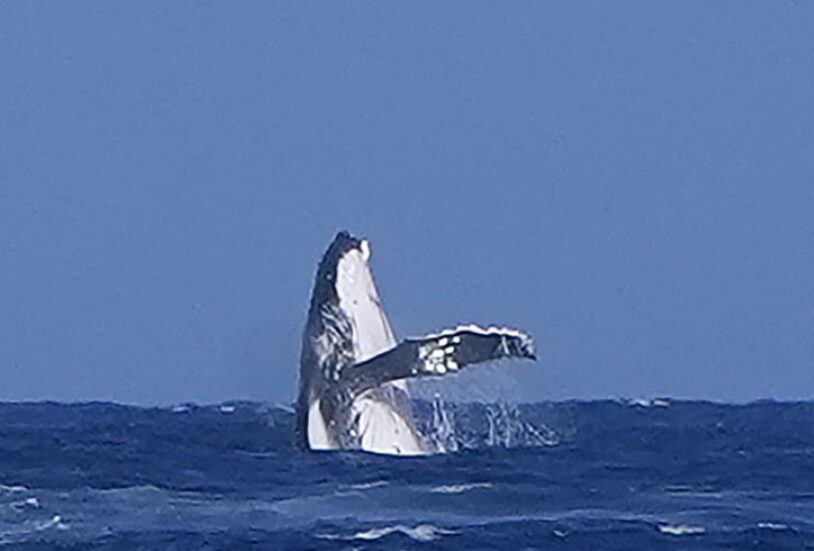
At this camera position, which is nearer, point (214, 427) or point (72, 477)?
point (72, 477)

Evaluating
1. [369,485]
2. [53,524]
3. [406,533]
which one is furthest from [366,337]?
[406,533]

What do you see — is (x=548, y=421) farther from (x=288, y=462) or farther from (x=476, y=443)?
(x=288, y=462)

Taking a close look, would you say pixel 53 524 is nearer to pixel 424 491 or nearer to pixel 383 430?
pixel 424 491

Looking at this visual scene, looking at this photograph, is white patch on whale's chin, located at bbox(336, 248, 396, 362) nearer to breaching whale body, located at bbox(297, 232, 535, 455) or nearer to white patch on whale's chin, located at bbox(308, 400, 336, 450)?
breaching whale body, located at bbox(297, 232, 535, 455)

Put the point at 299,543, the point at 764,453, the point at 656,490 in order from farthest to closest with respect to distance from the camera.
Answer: the point at 764,453 < the point at 656,490 < the point at 299,543

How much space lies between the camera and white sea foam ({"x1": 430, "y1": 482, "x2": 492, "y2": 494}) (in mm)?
37469

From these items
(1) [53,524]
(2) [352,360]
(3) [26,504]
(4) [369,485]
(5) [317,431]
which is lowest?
(1) [53,524]

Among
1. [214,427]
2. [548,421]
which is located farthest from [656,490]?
[548,421]

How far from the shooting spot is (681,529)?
33.6 meters

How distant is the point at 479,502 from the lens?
36406mm

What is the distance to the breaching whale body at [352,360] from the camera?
39.4 meters

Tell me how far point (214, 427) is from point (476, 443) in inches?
525

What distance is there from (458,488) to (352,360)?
3.32 meters

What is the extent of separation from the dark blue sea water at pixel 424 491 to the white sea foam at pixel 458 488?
3 cm
